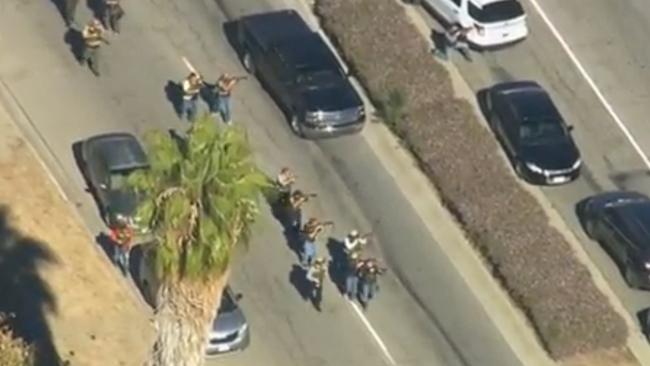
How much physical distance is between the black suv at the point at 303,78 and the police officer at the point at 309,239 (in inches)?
151

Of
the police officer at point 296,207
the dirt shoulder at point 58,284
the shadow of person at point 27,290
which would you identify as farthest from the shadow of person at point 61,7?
the police officer at point 296,207

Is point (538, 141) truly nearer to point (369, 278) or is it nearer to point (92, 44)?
point (369, 278)

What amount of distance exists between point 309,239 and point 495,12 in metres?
10.3

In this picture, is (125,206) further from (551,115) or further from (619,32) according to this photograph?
(619,32)

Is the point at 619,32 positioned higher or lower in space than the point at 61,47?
lower

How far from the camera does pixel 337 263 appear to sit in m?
56.1

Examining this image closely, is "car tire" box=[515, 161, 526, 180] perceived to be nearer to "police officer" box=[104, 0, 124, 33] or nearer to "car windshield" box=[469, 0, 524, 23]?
"car windshield" box=[469, 0, 524, 23]

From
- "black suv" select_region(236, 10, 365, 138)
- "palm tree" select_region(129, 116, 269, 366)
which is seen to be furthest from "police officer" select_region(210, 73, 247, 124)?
"palm tree" select_region(129, 116, 269, 366)

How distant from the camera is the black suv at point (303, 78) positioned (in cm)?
5841

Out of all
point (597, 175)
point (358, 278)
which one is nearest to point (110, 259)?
point (358, 278)

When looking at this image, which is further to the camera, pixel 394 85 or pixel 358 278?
pixel 394 85

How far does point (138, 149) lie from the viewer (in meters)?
55.6

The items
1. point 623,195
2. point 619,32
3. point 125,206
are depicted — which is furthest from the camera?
point 619,32

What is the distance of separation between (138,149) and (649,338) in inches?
519
